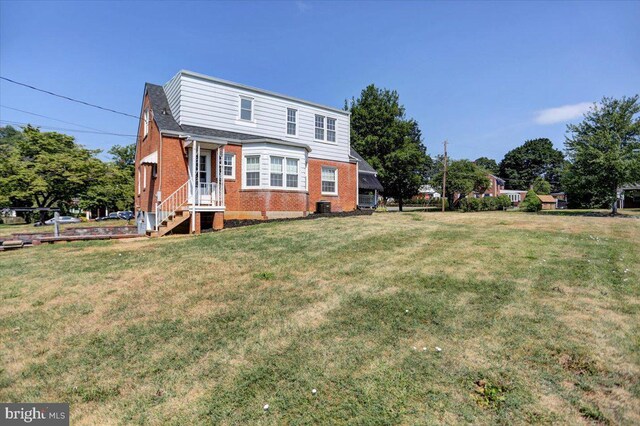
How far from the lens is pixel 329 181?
69.7 ft

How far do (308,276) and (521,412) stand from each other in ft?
14.0

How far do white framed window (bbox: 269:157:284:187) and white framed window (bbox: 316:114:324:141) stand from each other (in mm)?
4800

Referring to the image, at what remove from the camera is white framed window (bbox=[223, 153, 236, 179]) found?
1661 centimetres

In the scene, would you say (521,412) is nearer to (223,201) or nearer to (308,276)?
(308,276)

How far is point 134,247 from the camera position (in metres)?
10.5

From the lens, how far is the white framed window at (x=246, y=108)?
60.1 ft

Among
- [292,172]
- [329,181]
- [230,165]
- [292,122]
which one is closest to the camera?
[230,165]

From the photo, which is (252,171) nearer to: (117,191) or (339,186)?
(339,186)

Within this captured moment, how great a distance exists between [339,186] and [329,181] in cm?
82

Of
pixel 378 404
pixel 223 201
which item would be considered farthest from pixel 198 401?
pixel 223 201

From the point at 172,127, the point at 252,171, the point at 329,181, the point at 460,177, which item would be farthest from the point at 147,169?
the point at 460,177

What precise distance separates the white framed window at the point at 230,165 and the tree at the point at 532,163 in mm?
88999

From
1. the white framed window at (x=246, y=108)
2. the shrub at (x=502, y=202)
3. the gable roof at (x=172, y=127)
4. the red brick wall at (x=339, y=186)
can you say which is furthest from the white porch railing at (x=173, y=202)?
the shrub at (x=502, y=202)

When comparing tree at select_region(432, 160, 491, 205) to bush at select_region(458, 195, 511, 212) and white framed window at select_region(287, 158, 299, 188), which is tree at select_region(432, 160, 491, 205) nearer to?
bush at select_region(458, 195, 511, 212)
